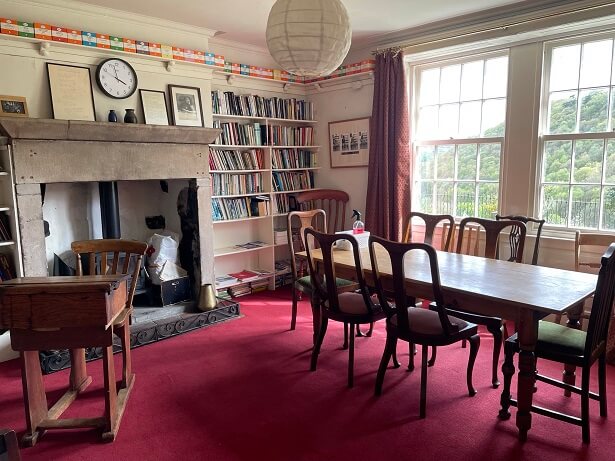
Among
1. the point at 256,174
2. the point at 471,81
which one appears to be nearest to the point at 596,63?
the point at 471,81

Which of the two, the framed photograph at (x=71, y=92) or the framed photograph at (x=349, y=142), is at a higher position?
the framed photograph at (x=71, y=92)

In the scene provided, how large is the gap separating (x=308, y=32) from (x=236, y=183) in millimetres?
2583

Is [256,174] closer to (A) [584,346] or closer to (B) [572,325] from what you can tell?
(B) [572,325]

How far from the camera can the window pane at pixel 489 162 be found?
3.79m

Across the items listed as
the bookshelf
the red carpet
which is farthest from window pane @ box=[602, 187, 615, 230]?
the bookshelf

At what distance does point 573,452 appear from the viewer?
78.0 inches

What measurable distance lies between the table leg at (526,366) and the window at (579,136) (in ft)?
6.02

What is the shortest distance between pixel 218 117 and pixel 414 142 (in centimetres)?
197

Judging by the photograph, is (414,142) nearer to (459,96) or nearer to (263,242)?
(459,96)

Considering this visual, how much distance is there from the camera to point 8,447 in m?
1.06

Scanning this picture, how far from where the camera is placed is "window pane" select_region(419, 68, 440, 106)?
414 centimetres

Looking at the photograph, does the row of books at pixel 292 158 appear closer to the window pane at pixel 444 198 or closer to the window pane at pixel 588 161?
the window pane at pixel 444 198

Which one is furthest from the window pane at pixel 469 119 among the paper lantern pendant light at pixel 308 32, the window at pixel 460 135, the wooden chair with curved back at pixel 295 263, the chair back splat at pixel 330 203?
Answer: the paper lantern pendant light at pixel 308 32

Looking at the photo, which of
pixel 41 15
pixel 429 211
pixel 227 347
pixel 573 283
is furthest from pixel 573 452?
pixel 41 15
